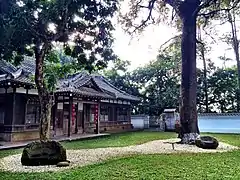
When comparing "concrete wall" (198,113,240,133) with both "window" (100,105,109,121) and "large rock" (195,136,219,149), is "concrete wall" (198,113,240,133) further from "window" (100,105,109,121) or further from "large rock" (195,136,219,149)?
"large rock" (195,136,219,149)

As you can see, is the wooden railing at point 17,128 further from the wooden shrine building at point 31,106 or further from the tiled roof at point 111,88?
the tiled roof at point 111,88

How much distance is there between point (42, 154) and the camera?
7082mm

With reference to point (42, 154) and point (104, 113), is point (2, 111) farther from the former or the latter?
point (104, 113)

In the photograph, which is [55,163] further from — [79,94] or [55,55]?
[79,94]

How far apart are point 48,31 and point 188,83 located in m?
7.03

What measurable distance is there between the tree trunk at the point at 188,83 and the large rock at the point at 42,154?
6440mm

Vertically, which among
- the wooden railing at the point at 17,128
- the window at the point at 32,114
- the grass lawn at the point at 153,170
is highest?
the window at the point at 32,114

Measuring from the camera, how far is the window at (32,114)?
14578 mm

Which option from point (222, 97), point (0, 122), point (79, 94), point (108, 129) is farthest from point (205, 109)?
point (0, 122)

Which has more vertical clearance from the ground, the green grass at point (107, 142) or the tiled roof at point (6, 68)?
the tiled roof at point (6, 68)

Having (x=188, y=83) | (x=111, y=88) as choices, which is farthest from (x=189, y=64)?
(x=111, y=88)

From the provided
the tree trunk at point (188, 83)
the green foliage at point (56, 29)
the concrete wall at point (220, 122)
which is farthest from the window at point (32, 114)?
the concrete wall at point (220, 122)

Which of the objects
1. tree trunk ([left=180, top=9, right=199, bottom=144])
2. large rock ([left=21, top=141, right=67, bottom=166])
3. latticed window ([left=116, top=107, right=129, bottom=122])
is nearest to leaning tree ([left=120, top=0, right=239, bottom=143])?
tree trunk ([left=180, top=9, right=199, bottom=144])

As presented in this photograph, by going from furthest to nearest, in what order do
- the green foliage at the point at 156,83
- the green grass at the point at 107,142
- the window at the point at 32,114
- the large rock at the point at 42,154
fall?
1. the green foliage at the point at 156,83
2. the window at the point at 32,114
3. the green grass at the point at 107,142
4. the large rock at the point at 42,154
